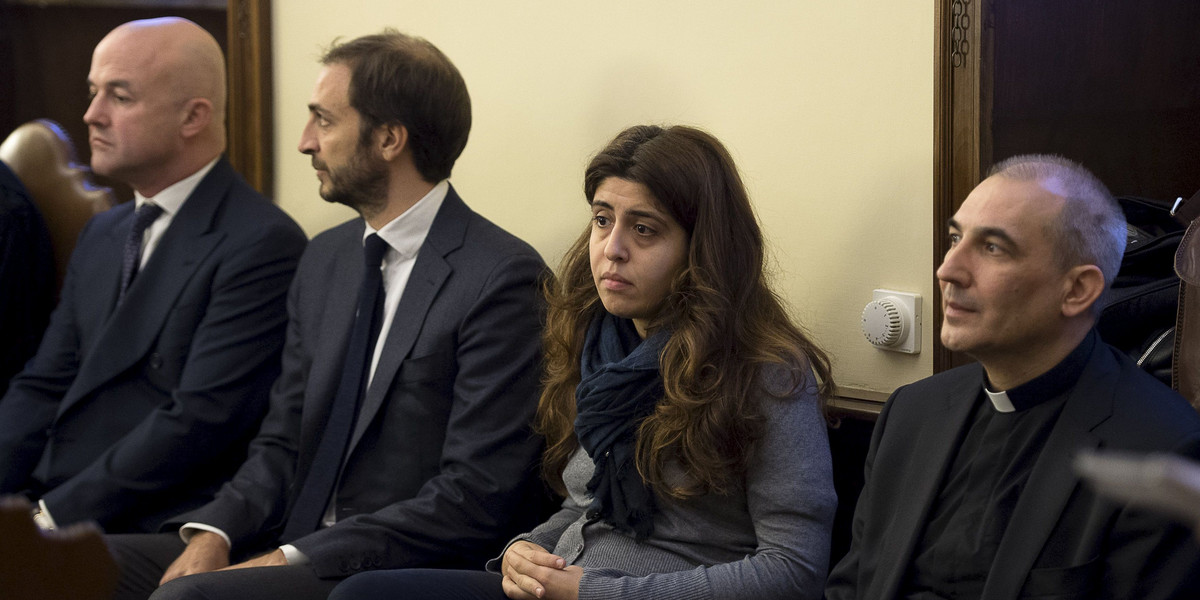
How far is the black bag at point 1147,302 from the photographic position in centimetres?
181

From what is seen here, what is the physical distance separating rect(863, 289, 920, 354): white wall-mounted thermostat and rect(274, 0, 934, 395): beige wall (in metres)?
0.02

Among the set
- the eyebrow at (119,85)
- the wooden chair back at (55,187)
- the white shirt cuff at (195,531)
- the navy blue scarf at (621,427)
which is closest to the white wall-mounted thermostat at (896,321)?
the navy blue scarf at (621,427)

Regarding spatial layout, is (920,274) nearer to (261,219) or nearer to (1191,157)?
(1191,157)

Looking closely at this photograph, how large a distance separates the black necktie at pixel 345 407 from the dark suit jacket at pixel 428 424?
0.04 m

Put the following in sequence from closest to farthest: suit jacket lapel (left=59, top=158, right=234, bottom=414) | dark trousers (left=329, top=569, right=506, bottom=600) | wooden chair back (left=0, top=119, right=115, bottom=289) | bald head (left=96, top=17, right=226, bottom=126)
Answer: dark trousers (left=329, top=569, right=506, bottom=600)
suit jacket lapel (left=59, top=158, right=234, bottom=414)
bald head (left=96, top=17, right=226, bottom=126)
wooden chair back (left=0, top=119, right=115, bottom=289)

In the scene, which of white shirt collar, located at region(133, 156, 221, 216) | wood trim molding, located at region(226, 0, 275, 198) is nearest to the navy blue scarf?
white shirt collar, located at region(133, 156, 221, 216)

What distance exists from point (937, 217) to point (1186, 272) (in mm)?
507

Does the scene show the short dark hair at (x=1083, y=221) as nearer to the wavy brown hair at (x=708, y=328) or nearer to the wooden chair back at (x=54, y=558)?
the wavy brown hair at (x=708, y=328)

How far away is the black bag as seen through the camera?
5.94ft

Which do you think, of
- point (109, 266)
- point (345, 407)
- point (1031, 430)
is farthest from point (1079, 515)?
point (109, 266)

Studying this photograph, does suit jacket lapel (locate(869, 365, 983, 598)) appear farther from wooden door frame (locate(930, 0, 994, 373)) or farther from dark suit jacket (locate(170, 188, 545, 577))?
dark suit jacket (locate(170, 188, 545, 577))

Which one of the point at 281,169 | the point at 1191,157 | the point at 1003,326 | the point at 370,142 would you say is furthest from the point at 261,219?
the point at 1191,157

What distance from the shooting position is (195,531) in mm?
2496

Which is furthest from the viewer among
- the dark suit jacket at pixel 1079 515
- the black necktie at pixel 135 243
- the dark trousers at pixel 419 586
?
the black necktie at pixel 135 243
